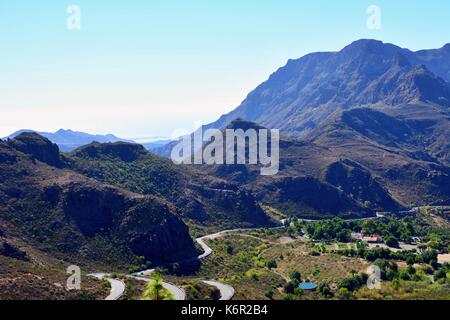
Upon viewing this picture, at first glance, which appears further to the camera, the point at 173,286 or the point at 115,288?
the point at 173,286

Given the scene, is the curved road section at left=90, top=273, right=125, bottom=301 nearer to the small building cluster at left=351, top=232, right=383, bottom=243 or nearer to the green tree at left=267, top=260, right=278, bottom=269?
the green tree at left=267, top=260, right=278, bottom=269

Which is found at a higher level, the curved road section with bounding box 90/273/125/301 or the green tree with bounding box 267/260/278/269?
the curved road section with bounding box 90/273/125/301

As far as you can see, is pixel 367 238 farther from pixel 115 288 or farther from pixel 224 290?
pixel 115 288

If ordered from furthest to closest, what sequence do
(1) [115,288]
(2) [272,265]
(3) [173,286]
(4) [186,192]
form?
(4) [186,192]
(2) [272,265]
(3) [173,286]
(1) [115,288]

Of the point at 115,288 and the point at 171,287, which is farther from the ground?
the point at 115,288

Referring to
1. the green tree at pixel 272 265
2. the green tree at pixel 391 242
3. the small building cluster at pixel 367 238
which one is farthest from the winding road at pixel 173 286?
the green tree at pixel 391 242

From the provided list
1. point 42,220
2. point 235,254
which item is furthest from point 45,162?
point 235,254

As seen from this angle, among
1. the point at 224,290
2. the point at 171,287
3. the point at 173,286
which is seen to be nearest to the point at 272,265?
the point at 224,290

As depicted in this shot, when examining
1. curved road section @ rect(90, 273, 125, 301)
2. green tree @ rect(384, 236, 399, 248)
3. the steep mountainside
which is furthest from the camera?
the steep mountainside

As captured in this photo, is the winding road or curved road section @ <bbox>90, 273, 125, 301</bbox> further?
the winding road

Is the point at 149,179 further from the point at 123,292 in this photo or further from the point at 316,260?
the point at 123,292

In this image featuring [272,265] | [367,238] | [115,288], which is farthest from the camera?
[367,238]

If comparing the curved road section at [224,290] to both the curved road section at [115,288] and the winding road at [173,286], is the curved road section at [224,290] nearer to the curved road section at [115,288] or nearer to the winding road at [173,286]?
the winding road at [173,286]

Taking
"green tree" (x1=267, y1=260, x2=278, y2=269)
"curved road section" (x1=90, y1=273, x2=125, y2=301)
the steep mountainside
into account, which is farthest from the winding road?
the steep mountainside
